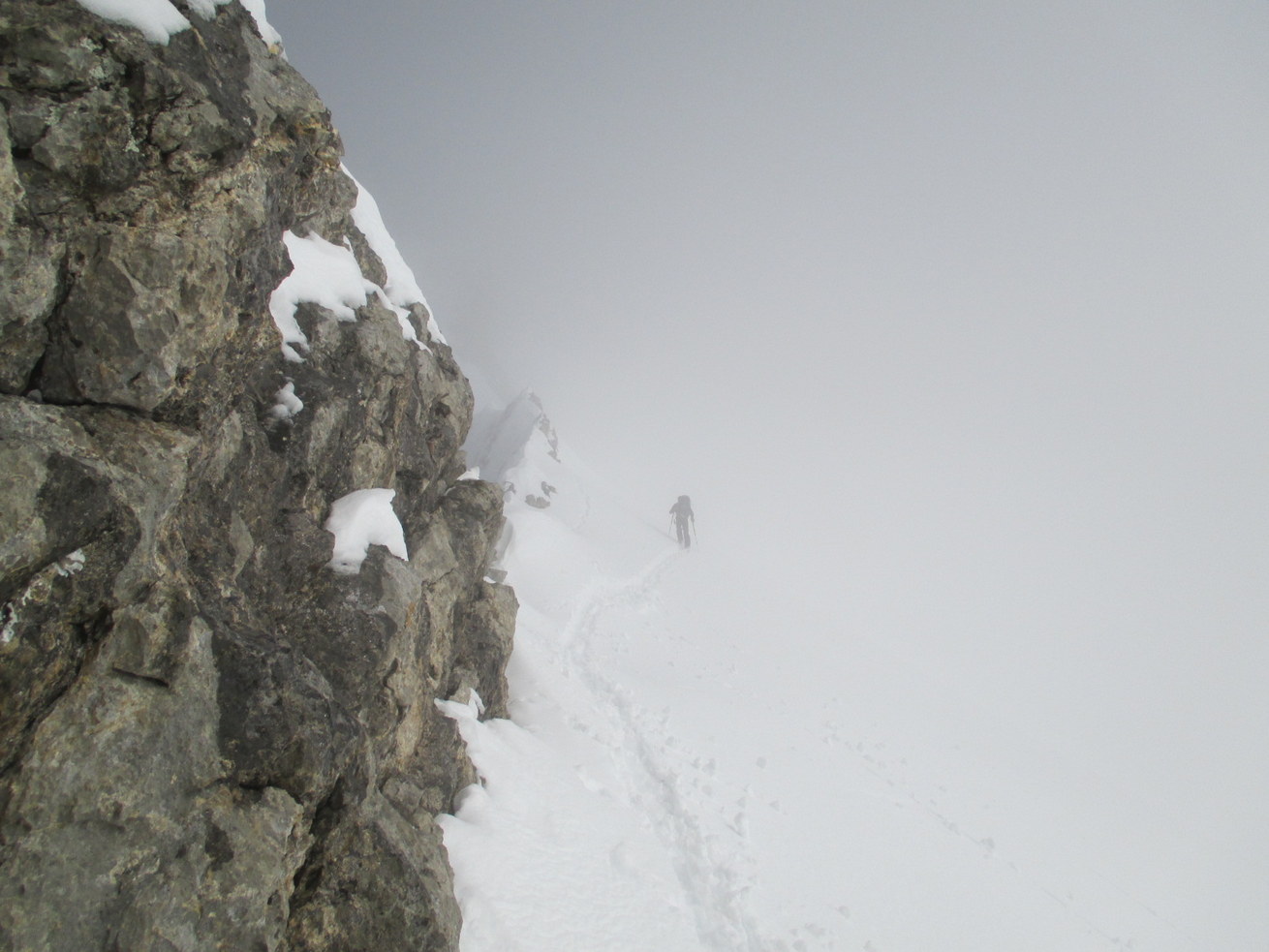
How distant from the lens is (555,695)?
14.2m

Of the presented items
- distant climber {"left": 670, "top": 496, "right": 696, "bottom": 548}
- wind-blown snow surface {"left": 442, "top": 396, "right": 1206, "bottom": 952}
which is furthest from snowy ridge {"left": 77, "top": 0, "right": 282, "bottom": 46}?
distant climber {"left": 670, "top": 496, "right": 696, "bottom": 548}

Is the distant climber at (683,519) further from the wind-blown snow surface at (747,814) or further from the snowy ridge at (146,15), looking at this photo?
the snowy ridge at (146,15)

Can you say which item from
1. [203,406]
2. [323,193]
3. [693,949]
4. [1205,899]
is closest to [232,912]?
[203,406]

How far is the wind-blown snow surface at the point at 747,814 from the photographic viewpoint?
28.1 feet

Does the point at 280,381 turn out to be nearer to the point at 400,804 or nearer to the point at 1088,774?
the point at 400,804

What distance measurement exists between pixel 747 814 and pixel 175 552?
11.3 metres

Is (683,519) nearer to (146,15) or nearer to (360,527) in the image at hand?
(360,527)

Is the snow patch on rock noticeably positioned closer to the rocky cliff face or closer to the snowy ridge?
the rocky cliff face

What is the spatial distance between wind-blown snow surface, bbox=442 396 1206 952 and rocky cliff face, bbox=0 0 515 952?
228 cm

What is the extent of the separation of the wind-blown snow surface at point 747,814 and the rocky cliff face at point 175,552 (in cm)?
228

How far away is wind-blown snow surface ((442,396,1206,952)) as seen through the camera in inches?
337

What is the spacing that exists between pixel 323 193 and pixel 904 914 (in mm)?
15755

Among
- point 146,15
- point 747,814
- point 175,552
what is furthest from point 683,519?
point 146,15

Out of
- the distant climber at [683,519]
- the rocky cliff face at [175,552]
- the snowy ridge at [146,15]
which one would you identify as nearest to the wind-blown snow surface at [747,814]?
the rocky cliff face at [175,552]
